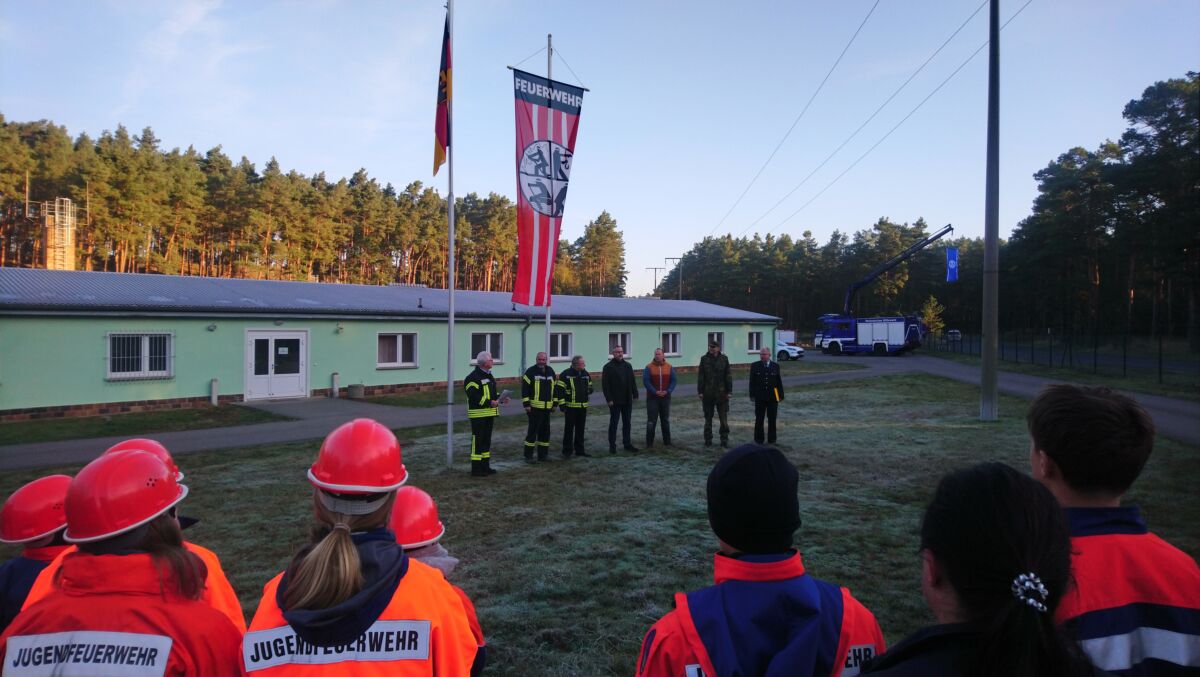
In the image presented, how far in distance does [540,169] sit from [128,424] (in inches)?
493

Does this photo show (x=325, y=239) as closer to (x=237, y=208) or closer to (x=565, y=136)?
(x=237, y=208)

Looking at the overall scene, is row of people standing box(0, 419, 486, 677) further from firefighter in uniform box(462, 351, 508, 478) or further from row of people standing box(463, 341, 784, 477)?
row of people standing box(463, 341, 784, 477)

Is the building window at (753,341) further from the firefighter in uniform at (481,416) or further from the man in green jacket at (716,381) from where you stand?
the firefighter in uniform at (481,416)

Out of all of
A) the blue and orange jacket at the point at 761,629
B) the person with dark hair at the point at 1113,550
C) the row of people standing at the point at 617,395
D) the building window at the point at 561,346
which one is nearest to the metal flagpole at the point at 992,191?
the row of people standing at the point at 617,395

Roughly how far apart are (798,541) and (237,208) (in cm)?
5564

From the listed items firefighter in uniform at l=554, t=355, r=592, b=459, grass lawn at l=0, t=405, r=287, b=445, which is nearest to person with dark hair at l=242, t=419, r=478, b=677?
firefighter in uniform at l=554, t=355, r=592, b=459

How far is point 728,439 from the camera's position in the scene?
536 inches

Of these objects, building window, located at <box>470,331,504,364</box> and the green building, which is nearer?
the green building

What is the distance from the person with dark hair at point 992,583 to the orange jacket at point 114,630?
1.83m

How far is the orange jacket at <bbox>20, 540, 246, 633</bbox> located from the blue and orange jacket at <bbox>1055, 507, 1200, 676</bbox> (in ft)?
8.54

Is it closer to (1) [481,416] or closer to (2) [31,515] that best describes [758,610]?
(2) [31,515]

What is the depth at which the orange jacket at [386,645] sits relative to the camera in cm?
168

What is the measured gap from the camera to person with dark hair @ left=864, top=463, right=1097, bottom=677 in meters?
1.13

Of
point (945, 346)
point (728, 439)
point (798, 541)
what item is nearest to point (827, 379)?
point (728, 439)
